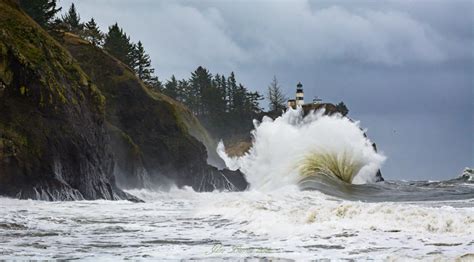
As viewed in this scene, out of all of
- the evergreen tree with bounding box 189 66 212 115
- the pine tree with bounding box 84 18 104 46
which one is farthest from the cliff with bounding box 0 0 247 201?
the evergreen tree with bounding box 189 66 212 115

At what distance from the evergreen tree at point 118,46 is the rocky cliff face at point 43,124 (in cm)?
3465

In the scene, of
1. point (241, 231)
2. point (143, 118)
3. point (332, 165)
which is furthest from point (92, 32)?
point (241, 231)

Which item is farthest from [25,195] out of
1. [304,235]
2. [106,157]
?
[304,235]

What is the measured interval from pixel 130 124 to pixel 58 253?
32.3 meters

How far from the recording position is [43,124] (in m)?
22.7

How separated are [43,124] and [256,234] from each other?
14.7 m

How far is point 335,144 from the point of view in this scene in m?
33.3

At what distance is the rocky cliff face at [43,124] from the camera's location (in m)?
20.9

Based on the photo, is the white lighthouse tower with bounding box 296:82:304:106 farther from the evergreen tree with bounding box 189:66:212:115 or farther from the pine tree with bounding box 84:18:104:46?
the pine tree with bounding box 84:18:104:46

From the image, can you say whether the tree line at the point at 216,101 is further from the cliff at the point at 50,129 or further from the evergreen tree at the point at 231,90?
the cliff at the point at 50,129

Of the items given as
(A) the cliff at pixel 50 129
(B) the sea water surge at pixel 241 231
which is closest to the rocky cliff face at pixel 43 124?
(A) the cliff at pixel 50 129

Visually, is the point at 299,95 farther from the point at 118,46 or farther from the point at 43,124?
the point at 43,124

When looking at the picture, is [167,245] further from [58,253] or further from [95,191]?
[95,191]

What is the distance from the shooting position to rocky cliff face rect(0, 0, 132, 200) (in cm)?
2088
